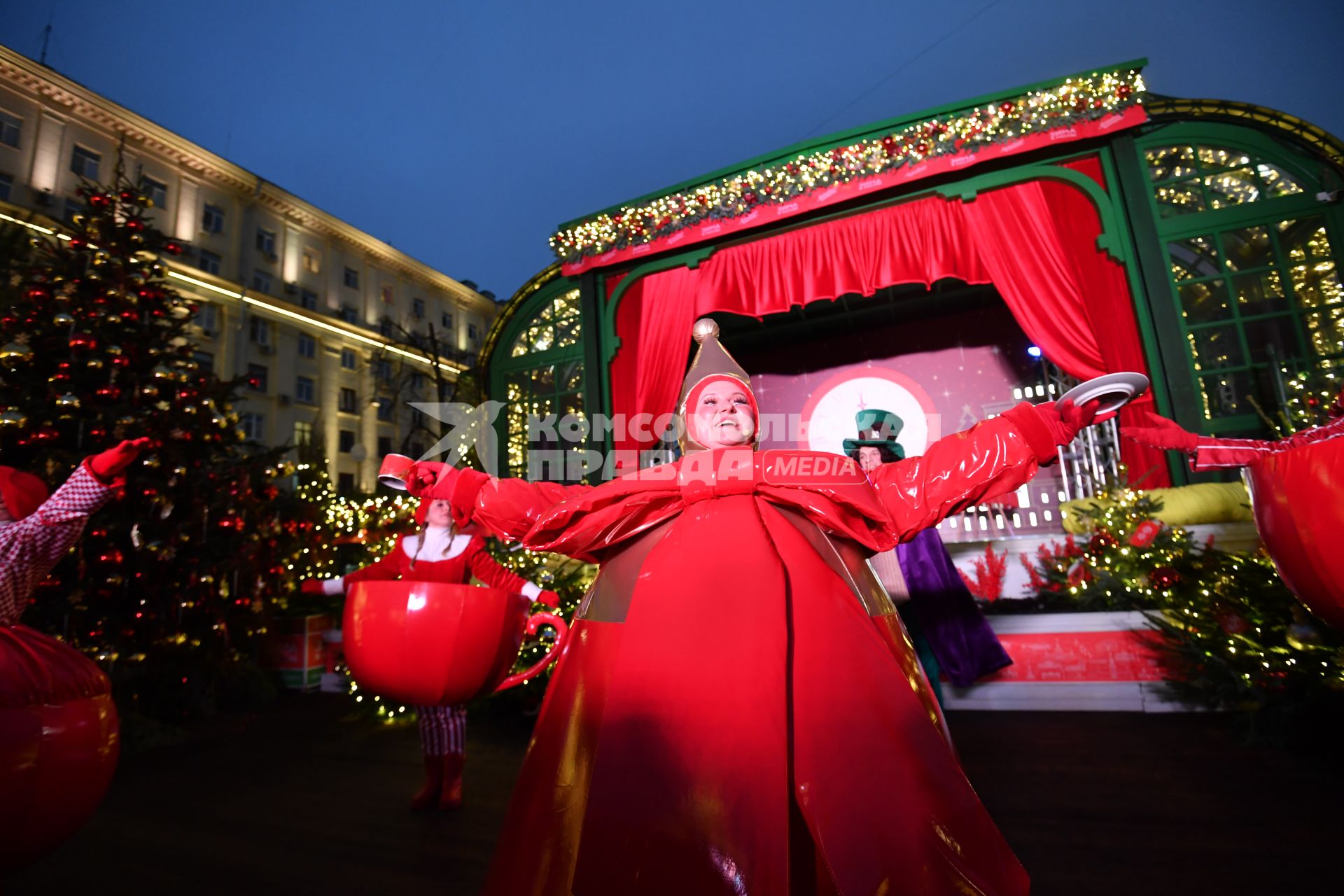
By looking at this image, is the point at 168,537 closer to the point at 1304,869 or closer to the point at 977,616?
the point at 977,616

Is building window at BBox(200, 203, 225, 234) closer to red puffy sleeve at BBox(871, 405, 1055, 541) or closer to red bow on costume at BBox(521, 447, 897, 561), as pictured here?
red bow on costume at BBox(521, 447, 897, 561)

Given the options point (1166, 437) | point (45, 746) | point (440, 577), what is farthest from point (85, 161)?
point (1166, 437)

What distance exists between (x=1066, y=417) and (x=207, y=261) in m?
23.1

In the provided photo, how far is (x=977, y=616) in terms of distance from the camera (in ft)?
11.4

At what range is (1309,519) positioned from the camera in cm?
121

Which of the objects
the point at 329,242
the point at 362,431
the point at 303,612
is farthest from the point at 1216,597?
the point at 329,242

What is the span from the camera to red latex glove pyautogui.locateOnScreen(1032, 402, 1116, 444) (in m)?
1.31

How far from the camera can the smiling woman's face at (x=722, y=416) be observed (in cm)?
154

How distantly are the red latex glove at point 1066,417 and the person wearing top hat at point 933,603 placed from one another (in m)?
1.31

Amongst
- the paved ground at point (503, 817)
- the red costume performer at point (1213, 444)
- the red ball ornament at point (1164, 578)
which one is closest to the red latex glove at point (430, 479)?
the paved ground at point (503, 817)

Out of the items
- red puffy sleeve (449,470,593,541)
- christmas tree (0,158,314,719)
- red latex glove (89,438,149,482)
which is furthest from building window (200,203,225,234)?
red puffy sleeve (449,470,593,541)

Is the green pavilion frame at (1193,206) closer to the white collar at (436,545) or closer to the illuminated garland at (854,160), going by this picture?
A: the illuminated garland at (854,160)

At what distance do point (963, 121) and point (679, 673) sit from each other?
644 cm

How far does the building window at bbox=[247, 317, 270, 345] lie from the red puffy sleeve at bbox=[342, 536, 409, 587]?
68.7ft
